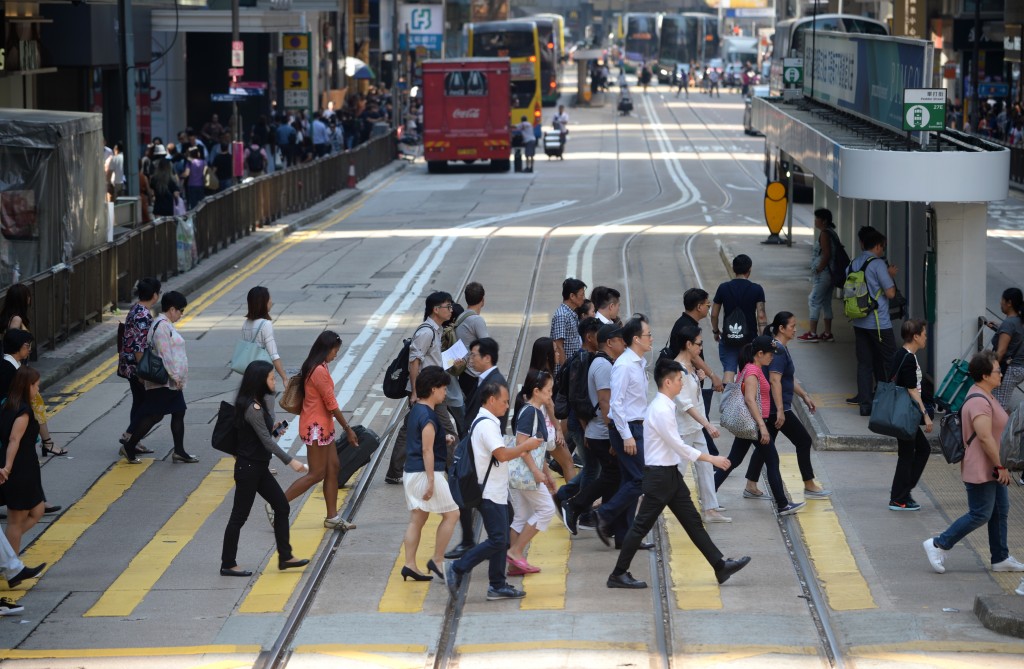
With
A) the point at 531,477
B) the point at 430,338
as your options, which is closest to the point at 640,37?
the point at 430,338

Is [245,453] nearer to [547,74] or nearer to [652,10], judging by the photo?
[547,74]

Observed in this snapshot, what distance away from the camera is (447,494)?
10422 millimetres

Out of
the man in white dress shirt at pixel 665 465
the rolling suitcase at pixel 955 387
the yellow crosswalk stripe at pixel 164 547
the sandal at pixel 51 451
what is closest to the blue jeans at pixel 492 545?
the man in white dress shirt at pixel 665 465

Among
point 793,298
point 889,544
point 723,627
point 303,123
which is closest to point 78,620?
point 723,627

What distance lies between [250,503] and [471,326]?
3.03 m

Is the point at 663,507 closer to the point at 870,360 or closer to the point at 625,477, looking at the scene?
the point at 625,477

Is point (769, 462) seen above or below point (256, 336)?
below

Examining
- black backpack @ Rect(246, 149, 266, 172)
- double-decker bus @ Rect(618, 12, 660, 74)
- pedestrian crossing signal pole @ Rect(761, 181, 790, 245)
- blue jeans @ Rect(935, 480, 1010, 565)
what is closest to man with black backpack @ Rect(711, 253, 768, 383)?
blue jeans @ Rect(935, 480, 1010, 565)

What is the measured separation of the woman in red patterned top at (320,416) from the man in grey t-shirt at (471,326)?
5.85 ft

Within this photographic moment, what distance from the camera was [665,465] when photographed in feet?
33.0

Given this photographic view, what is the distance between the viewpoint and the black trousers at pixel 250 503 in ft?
35.1

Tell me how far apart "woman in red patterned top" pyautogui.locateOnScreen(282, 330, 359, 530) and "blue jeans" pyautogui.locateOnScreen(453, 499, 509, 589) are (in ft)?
5.67

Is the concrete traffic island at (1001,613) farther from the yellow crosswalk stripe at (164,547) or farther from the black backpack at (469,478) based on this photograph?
the yellow crosswalk stripe at (164,547)

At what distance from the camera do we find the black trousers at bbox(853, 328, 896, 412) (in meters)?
15.1
